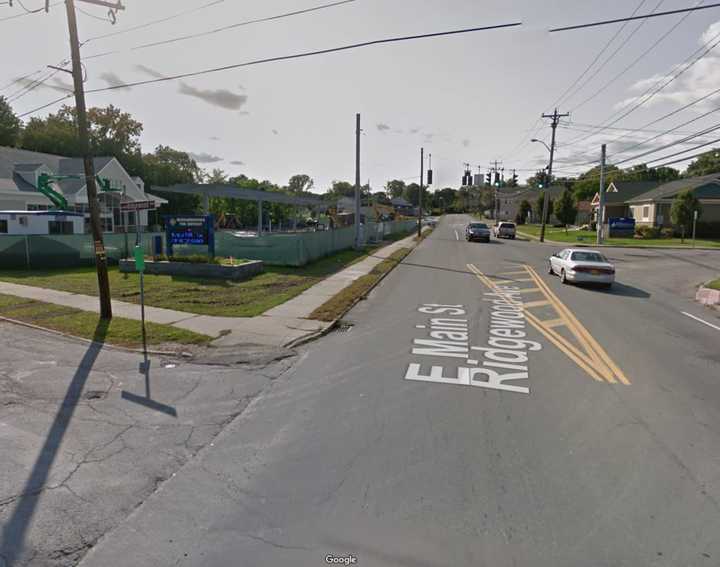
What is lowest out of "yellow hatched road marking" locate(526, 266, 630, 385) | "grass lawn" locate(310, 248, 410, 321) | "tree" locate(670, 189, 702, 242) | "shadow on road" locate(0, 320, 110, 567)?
"shadow on road" locate(0, 320, 110, 567)

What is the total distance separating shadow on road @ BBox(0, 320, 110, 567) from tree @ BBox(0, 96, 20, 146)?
57672 mm

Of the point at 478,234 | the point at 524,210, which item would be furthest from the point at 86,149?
the point at 524,210

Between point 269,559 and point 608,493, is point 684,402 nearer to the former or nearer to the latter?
point 608,493

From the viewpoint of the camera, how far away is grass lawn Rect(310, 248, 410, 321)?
10.8 metres

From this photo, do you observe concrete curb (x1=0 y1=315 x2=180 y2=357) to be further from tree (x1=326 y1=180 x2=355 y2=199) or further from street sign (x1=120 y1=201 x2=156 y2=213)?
→ tree (x1=326 y1=180 x2=355 y2=199)

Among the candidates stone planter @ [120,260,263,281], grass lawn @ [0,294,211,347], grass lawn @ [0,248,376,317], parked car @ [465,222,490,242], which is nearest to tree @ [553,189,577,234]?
parked car @ [465,222,490,242]

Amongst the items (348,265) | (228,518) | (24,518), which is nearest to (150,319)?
(24,518)

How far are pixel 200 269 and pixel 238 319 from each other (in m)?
7.32

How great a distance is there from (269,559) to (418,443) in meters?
2.07

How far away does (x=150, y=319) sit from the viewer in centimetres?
1012

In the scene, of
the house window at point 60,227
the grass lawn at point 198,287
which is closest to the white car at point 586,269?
the grass lawn at point 198,287

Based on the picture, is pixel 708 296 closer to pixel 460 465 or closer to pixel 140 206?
pixel 460 465

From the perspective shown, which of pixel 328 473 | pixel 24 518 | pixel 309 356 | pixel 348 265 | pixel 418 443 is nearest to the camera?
Result: pixel 24 518

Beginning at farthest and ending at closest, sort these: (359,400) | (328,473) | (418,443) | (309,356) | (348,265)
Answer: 1. (348,265)
2. (309,356)
3. (359,400)
4. (418,443)
5. (328,473)
